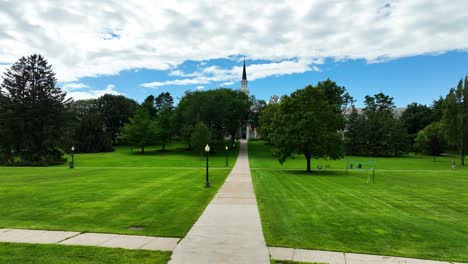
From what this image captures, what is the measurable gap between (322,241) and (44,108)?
5500cm

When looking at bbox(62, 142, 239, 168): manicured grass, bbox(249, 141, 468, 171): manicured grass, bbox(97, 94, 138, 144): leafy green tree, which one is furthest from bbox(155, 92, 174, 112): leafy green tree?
bbox(249, 141, 468, 171): manicured grass

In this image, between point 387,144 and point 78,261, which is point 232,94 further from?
point 78,261

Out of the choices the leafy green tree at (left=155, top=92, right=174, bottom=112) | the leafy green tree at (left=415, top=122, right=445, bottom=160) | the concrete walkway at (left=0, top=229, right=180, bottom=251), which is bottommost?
the concrete walkway at (left=0, top=229, right=180, bottom=251)

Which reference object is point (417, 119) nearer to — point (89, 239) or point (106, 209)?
point (106, 209)

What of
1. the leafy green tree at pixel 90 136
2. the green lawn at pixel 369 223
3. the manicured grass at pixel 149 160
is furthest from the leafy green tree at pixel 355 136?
the green lawn at pixel 369 223

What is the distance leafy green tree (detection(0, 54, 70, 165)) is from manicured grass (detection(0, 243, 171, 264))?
46420mm

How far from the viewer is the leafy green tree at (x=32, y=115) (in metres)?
48.0

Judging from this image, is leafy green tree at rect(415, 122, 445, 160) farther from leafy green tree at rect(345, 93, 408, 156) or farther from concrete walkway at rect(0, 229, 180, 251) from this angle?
concrete walkway at rect(0, 229, 180, 251)

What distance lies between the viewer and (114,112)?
95625 millimetres

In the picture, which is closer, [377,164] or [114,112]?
[377,164]

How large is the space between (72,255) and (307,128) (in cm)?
2697

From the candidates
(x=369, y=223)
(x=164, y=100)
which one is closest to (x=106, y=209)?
(x=369, y=223)

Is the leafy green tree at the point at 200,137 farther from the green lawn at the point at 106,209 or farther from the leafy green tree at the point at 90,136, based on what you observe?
the green lawn at the point at 106,209

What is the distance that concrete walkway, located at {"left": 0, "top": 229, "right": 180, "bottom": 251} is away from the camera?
6.90 meters
